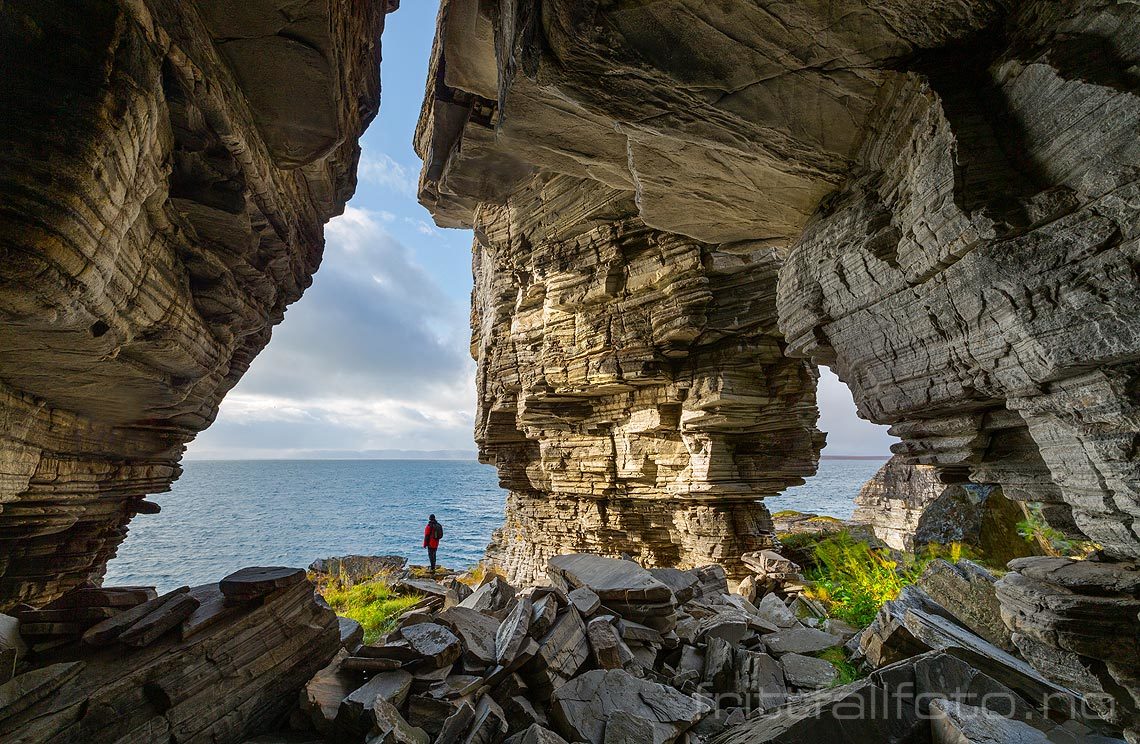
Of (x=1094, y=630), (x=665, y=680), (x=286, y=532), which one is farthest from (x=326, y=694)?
(x=286, y=532)

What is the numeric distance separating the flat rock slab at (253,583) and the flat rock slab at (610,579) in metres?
3.69

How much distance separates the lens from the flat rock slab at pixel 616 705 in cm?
357

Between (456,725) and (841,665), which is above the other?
(456,725)

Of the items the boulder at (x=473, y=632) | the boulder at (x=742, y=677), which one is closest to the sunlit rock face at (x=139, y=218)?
the boulder at (x=473, y=632)

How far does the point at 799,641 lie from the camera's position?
223 inches

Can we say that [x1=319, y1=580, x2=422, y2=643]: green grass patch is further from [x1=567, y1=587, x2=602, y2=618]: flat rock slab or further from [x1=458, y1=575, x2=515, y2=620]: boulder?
[x1=567, y1=587, x2=602, y2=618]: flat rock slab

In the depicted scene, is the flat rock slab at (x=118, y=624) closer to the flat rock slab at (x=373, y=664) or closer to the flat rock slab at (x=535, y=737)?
the flat rock slab at (x=373, y=664)

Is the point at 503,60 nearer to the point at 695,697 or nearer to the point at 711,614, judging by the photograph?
the point at 695,697

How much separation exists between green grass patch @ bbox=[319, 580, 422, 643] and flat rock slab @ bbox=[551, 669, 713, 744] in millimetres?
4507

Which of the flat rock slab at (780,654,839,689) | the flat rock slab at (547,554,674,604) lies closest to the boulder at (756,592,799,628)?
the flat rock slab at (780,654,839,689)

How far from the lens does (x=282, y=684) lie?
13.3 ft

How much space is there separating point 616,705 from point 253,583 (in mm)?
3789

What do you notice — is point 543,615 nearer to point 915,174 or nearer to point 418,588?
point 915,174

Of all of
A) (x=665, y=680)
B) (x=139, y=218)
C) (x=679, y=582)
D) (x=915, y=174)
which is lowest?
(x=665, y=680)
